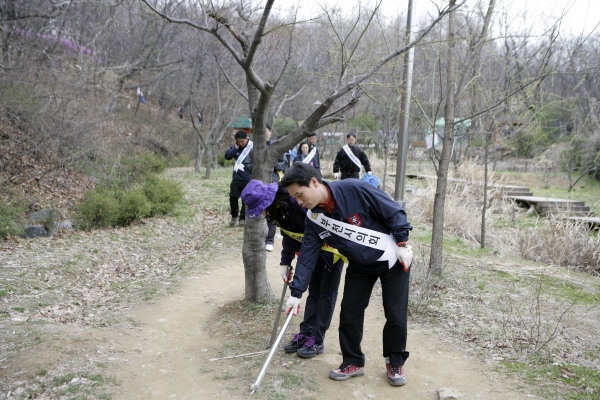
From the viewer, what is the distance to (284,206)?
4.02 metres

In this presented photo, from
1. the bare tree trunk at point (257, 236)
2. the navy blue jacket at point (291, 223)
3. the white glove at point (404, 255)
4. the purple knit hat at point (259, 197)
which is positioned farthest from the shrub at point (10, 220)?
the white glove at point (404, 255)

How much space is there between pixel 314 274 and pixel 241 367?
0.95 meters

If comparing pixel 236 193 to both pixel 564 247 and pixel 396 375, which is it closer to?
pixel 396 375

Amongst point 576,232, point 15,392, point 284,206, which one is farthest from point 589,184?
point 15,392

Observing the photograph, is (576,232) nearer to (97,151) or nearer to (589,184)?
(97,151)

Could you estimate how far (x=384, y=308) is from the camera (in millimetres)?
3504

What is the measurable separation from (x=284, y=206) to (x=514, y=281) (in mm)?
4201

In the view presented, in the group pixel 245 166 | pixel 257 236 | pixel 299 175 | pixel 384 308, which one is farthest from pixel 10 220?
pixel 384 308

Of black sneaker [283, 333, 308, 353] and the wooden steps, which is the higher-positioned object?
the wooden steps

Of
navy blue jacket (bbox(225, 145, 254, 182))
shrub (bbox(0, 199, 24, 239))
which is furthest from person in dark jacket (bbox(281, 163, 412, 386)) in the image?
shrub (bbox(0, 199, 24, 239))

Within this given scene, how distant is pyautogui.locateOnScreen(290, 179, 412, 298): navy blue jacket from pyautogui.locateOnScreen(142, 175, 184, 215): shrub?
7.07 metres

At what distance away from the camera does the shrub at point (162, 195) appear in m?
10.0

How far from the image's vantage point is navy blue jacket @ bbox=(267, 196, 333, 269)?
3967 millimetres

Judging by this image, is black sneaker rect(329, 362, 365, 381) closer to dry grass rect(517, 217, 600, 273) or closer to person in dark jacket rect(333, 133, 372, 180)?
dry grass rect(517, 217, 600, 273)
